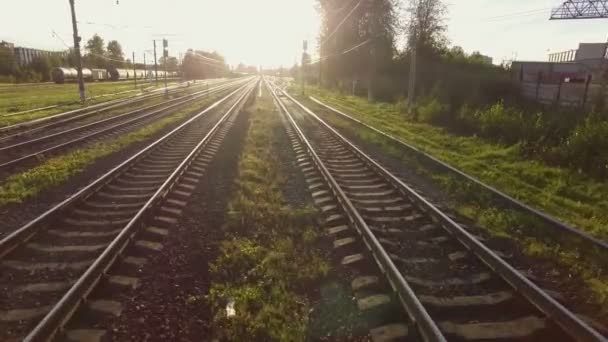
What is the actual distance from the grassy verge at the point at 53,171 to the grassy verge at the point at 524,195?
8862 millimetres

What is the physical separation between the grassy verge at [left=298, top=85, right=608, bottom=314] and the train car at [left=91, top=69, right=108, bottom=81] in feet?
225

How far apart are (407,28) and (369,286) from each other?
46989mm

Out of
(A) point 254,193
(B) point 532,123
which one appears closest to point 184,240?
(A) point 254,193

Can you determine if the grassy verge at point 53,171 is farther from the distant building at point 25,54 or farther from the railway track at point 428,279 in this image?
the distant building at point 25,54

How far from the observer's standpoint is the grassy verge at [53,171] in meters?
8.76

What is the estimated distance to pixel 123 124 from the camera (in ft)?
64.8

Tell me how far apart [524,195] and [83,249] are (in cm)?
888

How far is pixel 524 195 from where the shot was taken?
31.1 feet

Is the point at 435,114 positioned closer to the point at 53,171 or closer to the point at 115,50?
the point at 53,171

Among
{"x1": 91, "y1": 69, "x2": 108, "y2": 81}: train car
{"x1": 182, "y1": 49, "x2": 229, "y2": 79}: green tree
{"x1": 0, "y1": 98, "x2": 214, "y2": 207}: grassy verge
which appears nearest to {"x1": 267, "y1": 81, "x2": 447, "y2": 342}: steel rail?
{"x1": 0, "y1": 98, "x2": 214, "y2": 207}: grassy verge

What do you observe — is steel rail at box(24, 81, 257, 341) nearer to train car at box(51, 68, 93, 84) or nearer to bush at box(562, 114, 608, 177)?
bush at box(562, 114, 608, 177)

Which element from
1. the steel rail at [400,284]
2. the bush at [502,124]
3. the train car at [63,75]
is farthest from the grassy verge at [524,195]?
the train car at [63,75]

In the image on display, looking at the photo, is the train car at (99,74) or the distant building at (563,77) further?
the train car at (99,74)

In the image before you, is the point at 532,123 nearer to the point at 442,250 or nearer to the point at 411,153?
the point at 411,153
